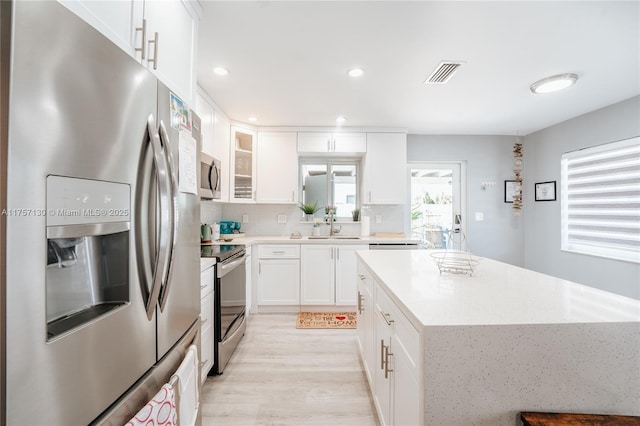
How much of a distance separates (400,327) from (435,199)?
138 inches

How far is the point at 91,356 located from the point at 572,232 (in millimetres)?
4761

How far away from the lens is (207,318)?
1.91 metres

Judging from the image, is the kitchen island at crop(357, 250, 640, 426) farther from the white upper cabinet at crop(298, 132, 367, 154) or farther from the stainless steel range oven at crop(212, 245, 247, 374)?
the white upper cabinet at crop(298, 132, 367, 154)

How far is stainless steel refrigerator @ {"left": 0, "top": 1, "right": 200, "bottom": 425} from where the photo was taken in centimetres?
49

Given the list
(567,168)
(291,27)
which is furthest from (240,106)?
(567,168)

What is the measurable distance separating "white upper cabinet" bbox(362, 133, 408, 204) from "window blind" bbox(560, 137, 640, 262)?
2086mm

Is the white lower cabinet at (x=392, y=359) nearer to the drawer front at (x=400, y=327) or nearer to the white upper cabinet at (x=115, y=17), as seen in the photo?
the drawer front at (x=400, y=327)

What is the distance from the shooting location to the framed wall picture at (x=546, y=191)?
367 centimetres

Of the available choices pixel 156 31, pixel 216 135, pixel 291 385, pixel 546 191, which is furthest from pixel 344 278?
pixel 546 191

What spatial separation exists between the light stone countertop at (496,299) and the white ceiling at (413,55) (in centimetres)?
153

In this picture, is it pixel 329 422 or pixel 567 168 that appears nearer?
pixel 329 422

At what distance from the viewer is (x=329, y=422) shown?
5.29 ft

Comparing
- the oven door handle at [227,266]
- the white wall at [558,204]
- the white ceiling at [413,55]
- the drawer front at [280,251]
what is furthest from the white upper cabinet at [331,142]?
the white wall at [558,204]

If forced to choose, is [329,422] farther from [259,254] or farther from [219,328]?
[259,254]
